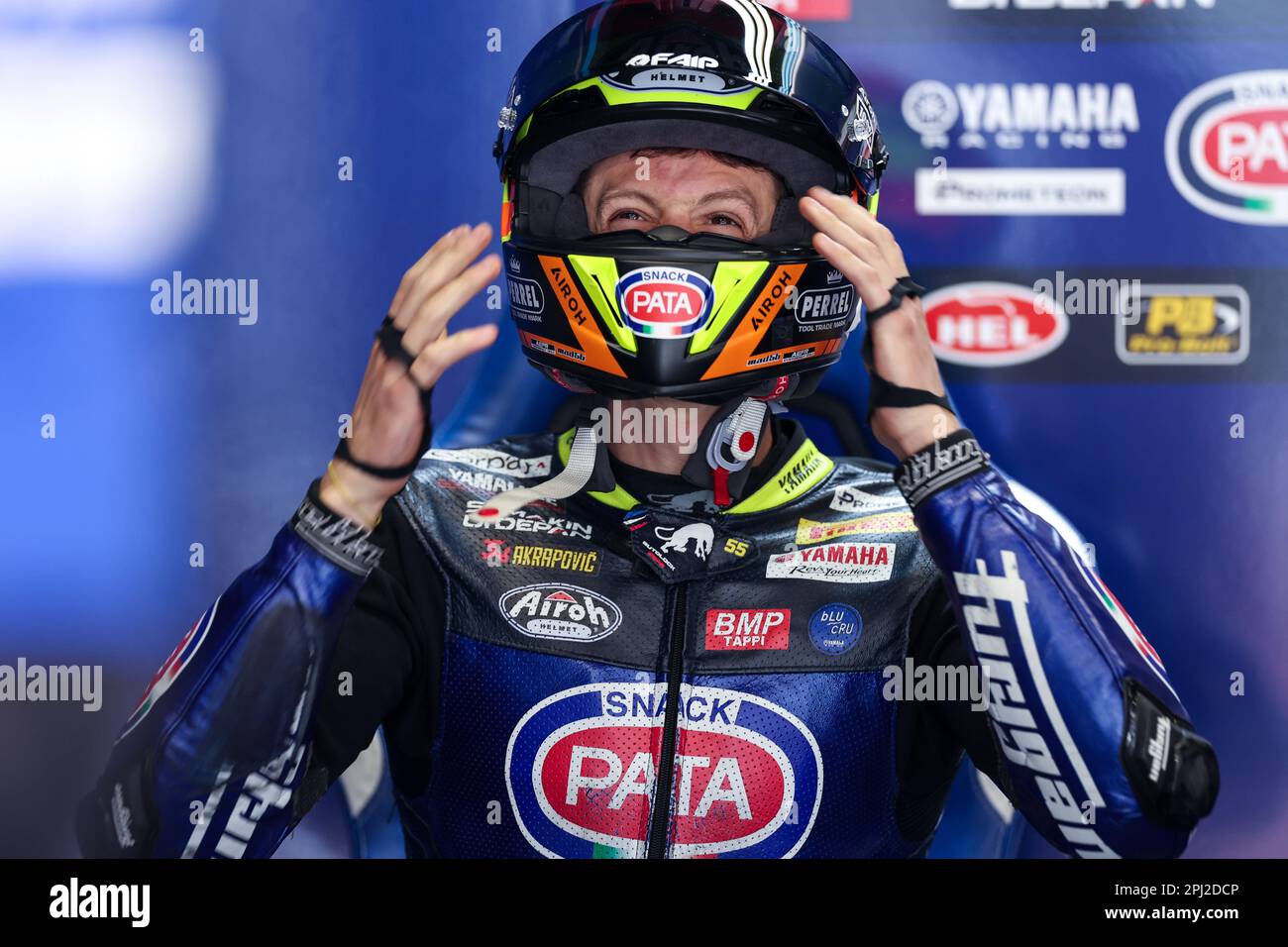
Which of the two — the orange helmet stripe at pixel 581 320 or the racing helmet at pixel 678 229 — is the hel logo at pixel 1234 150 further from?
the orange helmet stripe at pixel 581 320

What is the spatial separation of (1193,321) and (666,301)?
1217 mm

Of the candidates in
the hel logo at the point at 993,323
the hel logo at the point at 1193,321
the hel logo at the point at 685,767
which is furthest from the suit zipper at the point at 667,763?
the hel logo at the point at 1193,321

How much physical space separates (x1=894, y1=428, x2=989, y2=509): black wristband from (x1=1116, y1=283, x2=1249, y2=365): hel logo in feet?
3.19

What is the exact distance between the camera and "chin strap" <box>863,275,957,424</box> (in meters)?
1.90

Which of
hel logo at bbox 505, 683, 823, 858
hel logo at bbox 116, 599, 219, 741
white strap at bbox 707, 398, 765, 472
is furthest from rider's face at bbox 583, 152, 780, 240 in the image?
hel logo at bbox 116, 599, 219, 741

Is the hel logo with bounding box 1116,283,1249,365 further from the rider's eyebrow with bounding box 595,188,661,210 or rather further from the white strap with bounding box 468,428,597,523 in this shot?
the white strap with bounding box 468,428,597,523

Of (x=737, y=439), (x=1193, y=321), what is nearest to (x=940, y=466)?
(x=737, y=439)

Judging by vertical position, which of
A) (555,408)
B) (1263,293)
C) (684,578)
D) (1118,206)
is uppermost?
(1118,206)

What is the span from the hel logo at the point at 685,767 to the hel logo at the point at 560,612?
0.09m

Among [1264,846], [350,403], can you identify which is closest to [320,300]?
[350,403]

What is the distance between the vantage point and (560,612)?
2088 mm

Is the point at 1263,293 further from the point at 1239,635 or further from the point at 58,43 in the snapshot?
the point at 58,43

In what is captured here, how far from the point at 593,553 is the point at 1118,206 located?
4.31 ft
